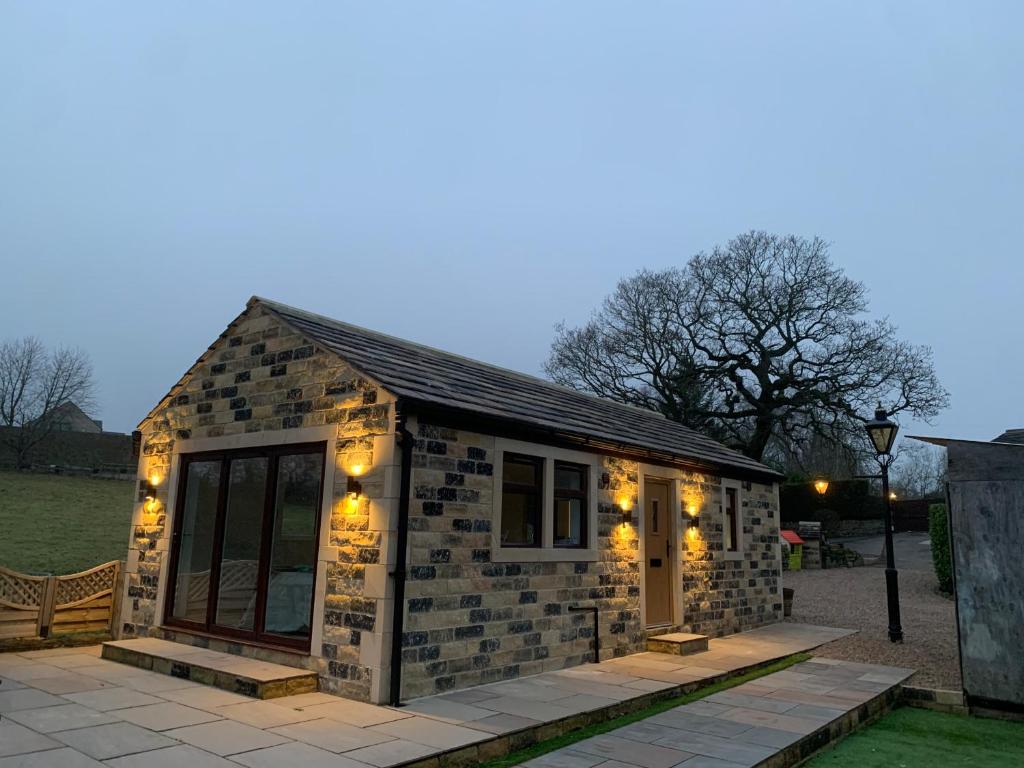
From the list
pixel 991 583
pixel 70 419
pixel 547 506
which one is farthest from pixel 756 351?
pixel 70 419

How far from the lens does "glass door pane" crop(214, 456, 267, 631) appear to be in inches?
290

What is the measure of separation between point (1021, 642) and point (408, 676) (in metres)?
6.06

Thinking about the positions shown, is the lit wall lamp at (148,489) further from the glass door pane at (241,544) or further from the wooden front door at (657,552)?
the wooden front door at (657,552)

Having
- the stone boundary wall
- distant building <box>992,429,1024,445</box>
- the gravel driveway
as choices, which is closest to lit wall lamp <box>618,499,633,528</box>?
the gravel driveway

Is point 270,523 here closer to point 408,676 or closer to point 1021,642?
point 408,676

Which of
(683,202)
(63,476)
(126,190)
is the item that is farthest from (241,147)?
(683,202)

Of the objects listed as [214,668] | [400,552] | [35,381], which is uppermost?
[35,381]

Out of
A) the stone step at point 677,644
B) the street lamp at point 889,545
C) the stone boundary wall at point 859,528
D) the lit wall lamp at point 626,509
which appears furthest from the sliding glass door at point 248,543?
the stone boundary wall at point 859,528

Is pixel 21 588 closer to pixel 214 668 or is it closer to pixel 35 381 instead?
pixel 214 668

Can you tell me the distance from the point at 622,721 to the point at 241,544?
4640 millimetres

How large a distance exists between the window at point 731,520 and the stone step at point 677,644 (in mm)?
2429

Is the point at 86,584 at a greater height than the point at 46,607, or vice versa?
the point at 86,584

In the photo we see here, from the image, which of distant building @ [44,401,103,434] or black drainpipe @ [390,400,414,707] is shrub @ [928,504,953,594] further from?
distant building @ [44,401,103,434]

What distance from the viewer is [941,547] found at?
51.0 ft
